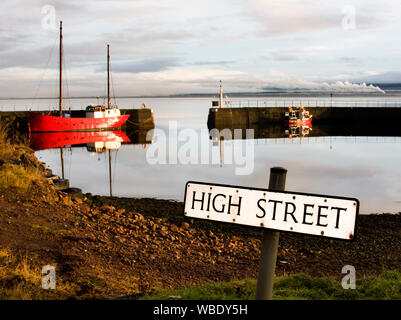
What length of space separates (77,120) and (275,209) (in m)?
37.4

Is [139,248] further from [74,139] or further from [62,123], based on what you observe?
[62,123]

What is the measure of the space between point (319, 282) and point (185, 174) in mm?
16750

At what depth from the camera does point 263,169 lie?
2412cm

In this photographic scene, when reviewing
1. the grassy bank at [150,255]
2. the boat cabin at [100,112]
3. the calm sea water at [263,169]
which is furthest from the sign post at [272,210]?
the boat cabin at [100,112]

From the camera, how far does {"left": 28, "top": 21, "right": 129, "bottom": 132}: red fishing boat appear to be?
121 ft

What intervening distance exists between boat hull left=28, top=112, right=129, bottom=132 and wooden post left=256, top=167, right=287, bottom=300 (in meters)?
36.6

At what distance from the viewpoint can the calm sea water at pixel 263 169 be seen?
58.5 ft

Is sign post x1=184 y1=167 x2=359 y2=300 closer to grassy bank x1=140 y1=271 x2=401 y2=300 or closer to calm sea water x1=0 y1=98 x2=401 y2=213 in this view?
grassy bank x1=140 y1=271 x2=401 y2=300

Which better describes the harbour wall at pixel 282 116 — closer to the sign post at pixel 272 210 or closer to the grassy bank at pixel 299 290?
the grassy bank at pixel 299 290

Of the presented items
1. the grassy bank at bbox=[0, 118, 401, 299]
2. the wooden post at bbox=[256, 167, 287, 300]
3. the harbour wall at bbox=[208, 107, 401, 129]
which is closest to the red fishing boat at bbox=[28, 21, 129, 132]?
the harbour wall at bbox=[208, 107, 401, 129]

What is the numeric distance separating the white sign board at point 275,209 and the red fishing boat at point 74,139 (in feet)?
105

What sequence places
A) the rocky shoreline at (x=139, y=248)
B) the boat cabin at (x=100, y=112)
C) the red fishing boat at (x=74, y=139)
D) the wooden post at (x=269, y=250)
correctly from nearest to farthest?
1. the wooden post at (x=269, y=250)
2. the rocky shoreline at (x=139, y=248)
3. the red fishing boat at (x=74, y=139)
4. the boat cabin at (x=100, y=112)

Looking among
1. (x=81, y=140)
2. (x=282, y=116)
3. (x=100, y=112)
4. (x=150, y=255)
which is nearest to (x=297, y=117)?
(x=282, y=116)
